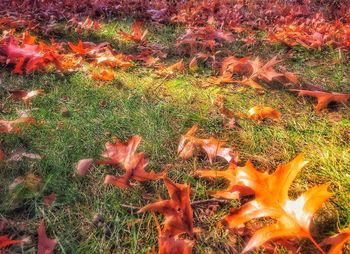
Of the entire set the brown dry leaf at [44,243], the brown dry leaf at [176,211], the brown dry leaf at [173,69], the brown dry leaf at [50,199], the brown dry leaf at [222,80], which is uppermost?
the brown dry leaf at [176,211]

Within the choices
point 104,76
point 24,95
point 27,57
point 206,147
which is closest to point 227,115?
point 206,147

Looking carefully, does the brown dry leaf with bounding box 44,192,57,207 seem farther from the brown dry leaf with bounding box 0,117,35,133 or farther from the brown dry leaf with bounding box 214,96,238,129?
the brown dry leaf with bounding box 214,96,238,129

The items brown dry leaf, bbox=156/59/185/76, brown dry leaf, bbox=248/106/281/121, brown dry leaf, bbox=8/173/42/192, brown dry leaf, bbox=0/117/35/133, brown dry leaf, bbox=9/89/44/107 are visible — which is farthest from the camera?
brown dry leaf, bbox=156/59/185/76

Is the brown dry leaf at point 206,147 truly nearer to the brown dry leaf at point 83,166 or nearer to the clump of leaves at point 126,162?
the clump of leaves at point 126,162

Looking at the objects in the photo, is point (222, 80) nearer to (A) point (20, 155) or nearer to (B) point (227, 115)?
(B) point (227, 115)

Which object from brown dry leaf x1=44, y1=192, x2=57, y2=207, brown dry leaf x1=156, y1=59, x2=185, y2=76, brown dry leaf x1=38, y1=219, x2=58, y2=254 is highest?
brown dry leaf x1=38, y1=219, x2=58, y2=254

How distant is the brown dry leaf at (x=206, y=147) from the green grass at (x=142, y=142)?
0.04 m

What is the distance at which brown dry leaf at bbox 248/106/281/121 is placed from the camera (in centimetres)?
172

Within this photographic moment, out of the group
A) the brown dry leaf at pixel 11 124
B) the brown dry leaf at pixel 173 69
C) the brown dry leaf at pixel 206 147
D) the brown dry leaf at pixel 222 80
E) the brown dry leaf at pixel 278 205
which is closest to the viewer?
the brown dry leaf at pixel 278 205

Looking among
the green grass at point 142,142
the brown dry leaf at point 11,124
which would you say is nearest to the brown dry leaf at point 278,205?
the green grass at point 142,142

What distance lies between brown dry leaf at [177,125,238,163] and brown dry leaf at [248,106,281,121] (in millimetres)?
329

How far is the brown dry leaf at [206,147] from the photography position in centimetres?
142

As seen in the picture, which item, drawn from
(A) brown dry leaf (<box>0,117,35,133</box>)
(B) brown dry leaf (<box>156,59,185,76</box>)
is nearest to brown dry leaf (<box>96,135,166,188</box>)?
(A) brown dry leaf (<box>0,117,35,133</box>)

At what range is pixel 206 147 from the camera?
146 cm
